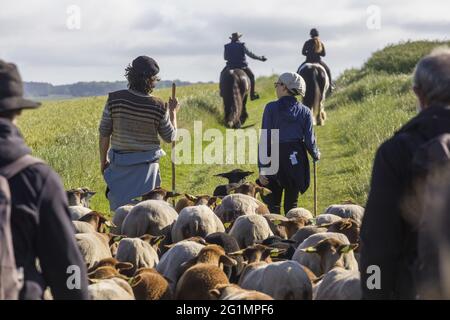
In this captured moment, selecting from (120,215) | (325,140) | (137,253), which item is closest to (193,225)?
(137,253)

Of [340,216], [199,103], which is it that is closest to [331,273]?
[340,216]

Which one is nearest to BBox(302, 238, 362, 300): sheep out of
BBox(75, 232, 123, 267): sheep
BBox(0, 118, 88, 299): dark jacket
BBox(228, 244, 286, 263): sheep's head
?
BBox(228, 244, 286, 263): sheep's head

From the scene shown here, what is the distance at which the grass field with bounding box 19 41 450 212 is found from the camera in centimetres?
1577

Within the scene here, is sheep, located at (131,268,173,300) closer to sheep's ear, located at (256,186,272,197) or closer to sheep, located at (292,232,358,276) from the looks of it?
sheep, located at (292,232,358,276)

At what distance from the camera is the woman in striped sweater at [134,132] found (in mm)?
9477

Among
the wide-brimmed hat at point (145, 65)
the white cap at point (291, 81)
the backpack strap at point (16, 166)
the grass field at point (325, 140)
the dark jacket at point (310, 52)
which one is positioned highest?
the dark jacket at point (310, 52)

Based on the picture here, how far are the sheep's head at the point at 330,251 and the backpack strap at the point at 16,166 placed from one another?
10.9ft

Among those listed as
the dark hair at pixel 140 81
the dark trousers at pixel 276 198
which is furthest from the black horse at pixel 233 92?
the dark hair at pixel 140 81

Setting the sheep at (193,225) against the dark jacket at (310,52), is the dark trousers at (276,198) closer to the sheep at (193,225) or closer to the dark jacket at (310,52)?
the sheep at (193,225)

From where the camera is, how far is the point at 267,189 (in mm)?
11156
